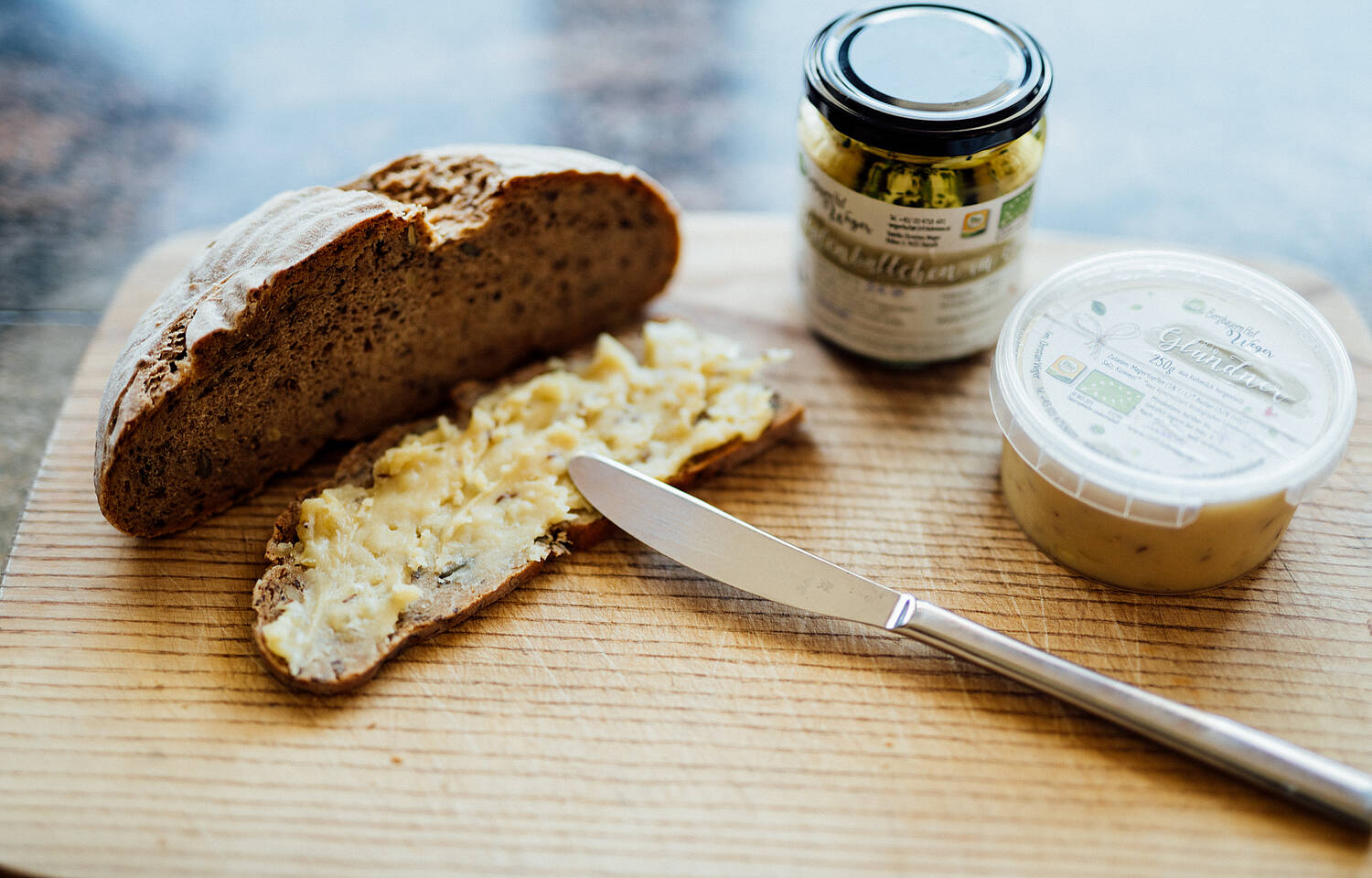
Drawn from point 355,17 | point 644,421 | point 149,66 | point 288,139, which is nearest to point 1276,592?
point 644,421

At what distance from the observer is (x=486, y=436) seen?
2678mm

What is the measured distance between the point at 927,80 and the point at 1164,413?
996 mm

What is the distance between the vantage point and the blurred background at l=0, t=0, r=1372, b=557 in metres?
3.68

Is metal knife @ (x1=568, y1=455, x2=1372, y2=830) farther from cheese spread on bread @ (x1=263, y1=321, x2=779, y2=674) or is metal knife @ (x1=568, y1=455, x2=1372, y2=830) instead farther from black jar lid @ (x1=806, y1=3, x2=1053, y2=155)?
black jar lid @ (x1=806, y1=3, x2=1053, y2=155)

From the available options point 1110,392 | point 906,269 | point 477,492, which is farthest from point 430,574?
point 1110,392

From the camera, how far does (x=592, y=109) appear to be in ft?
13.3

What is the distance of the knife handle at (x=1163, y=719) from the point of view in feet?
6.68

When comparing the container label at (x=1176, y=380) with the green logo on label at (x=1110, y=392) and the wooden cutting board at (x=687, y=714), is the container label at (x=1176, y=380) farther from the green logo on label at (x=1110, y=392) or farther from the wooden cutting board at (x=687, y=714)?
the wooden cutting board at (x=687, y=714)

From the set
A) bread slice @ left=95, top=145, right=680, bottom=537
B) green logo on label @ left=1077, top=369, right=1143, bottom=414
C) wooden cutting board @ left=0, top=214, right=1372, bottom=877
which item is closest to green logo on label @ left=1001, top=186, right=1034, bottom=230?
green logo on label @ left=1077, top=369, right=1143, bottom=414

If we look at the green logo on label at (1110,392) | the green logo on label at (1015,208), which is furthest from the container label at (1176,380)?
the green logo on label at (1015,208)

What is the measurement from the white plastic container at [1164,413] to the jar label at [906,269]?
214 mm

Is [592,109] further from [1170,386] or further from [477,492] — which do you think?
[1170,386]

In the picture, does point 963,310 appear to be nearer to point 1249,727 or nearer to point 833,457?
point 833,457

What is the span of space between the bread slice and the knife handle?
1.39m
